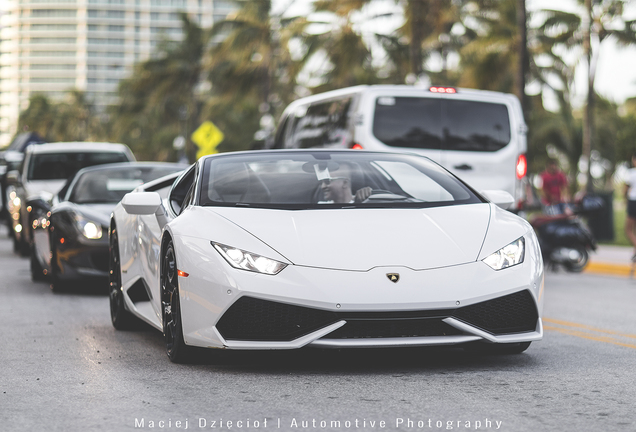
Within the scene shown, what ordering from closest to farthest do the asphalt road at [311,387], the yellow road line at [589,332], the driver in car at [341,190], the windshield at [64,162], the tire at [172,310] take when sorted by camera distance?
the asphalt road at [311,387] < the tire at [172,310] < the driver in car at [341,190] < the yellow road line at [589,332] < the windshield at [64,162]

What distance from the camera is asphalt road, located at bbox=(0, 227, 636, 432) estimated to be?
448 cm

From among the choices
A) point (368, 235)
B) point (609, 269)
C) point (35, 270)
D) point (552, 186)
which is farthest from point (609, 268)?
point (368, 235)

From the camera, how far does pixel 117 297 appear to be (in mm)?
7801

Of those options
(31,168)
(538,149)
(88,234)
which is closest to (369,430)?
(88,234)

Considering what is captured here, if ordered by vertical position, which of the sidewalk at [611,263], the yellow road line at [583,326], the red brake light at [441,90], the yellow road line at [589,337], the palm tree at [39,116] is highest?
the red brake light at [441,90]

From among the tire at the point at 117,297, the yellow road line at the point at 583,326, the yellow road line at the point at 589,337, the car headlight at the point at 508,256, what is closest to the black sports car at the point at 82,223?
the tire at the point at 117,297

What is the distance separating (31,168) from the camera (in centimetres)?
1627

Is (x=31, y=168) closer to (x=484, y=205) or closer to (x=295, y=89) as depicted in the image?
(x=484, y=205)

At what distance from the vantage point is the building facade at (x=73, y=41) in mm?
182125

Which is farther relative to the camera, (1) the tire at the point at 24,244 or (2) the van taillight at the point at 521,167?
(1) the tire at the point at 24,244

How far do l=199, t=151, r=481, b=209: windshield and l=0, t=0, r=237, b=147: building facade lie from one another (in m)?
179

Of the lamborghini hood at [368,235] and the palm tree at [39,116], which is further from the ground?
the lamborghini hood at [368,235]

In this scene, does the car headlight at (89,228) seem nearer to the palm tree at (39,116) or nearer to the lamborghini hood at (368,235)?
the lamborghini hood at (368,235)

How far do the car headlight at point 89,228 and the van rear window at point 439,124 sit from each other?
11.4 feet
